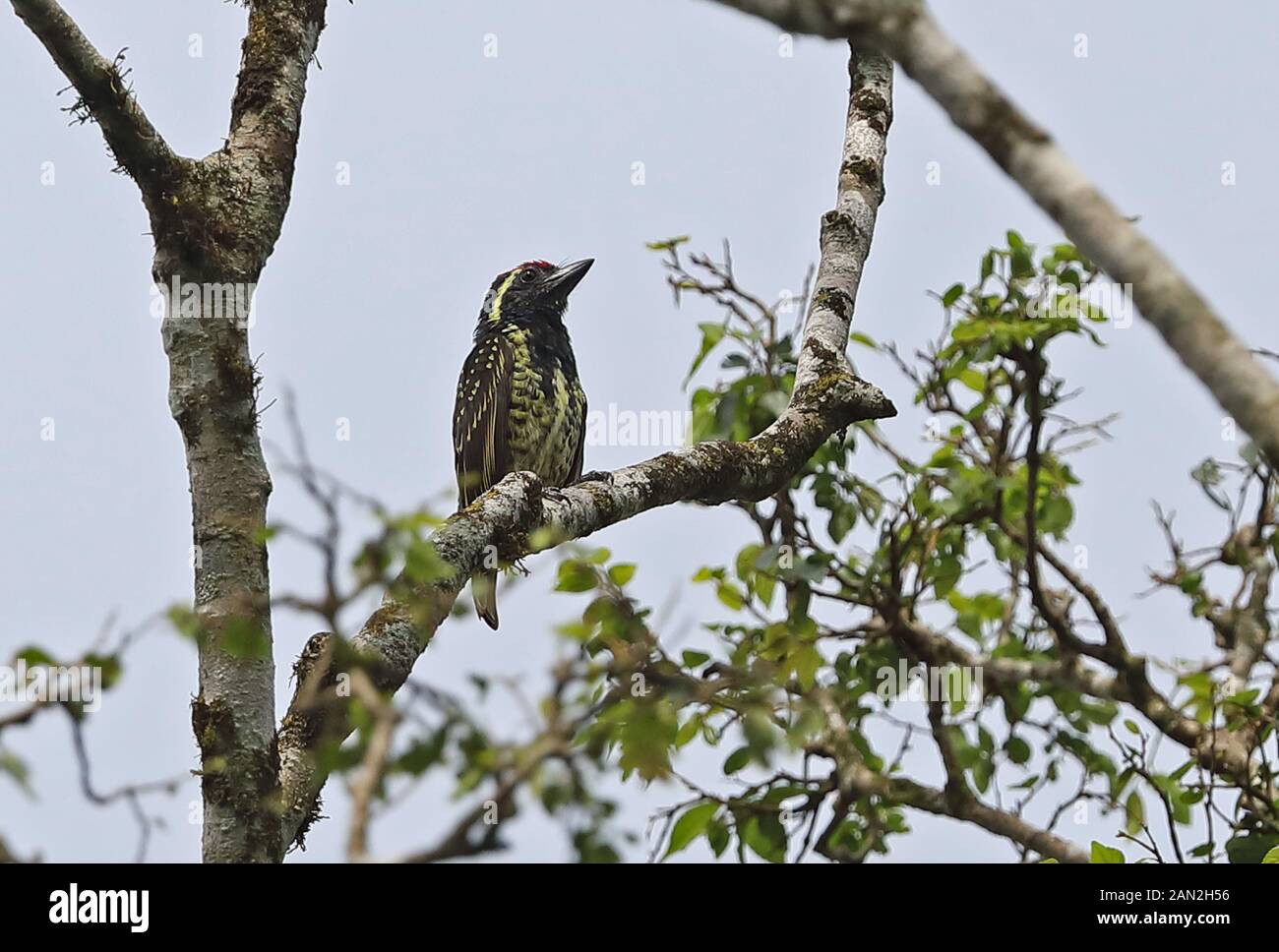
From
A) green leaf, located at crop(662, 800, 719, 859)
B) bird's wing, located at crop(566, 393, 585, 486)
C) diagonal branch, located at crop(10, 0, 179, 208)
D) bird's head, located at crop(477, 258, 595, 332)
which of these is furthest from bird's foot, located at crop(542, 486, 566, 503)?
bird's head, located at crop(477, 258, 595, 332)

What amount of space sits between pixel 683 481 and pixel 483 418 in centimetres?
223

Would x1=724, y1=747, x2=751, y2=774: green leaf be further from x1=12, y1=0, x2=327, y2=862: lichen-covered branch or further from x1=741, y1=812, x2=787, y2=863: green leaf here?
x1=12, y1=0, x2=327, y2=862: lichen-covered branch

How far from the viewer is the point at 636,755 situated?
1370 millimetres

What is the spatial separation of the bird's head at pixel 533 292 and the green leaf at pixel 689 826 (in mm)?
3045

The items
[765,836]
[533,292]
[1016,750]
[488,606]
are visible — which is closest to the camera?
[765,836]

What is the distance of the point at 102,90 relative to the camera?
2.86 metres

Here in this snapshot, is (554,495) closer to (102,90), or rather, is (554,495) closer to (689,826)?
(689,826)

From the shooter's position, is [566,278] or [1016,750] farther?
[566,278]

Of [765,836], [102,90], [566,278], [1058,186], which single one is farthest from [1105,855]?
[566,278]

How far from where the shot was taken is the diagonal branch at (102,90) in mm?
2838

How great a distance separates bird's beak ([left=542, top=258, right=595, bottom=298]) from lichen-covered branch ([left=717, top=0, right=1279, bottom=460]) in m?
4.49

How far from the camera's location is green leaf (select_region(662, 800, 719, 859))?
3.52m

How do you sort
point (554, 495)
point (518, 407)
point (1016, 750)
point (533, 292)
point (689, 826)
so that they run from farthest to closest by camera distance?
point (533, 292) → point (518, 407) → point (1016, 750) → point (689, 826) → point (554, 495)
